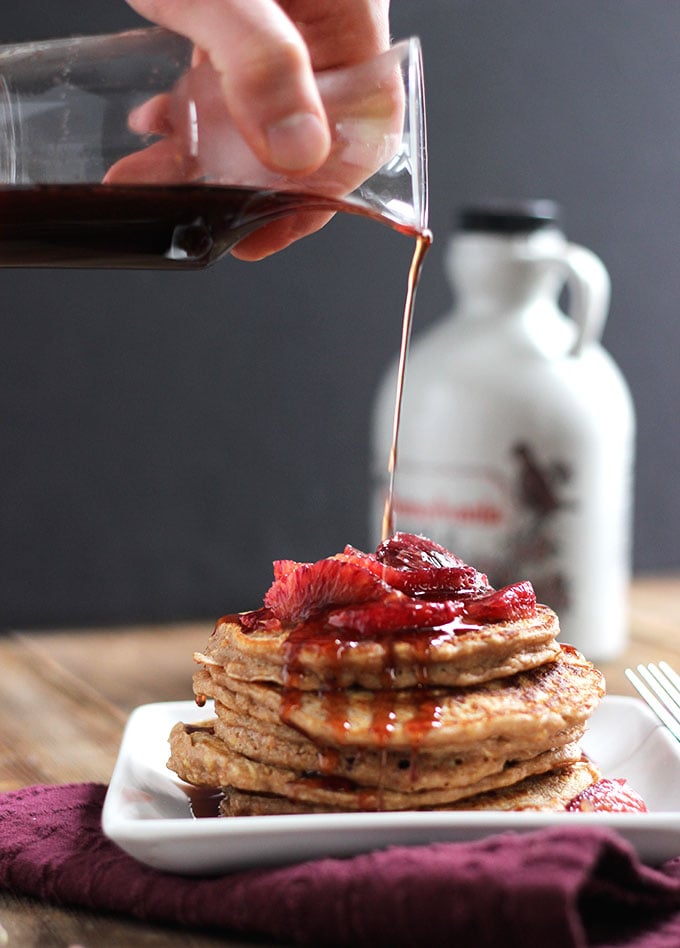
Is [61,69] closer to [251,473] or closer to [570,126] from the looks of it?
[251,473]

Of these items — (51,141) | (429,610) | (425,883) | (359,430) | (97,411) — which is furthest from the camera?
(359,430)

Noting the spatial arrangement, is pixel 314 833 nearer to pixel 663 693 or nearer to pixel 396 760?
pixel 396 760

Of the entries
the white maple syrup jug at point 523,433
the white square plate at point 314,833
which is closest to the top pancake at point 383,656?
the white square plate at point 314,833

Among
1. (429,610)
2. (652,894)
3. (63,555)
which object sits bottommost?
(63,555)

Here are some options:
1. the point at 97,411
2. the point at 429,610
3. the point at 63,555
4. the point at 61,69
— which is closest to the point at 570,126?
the point at 97,411

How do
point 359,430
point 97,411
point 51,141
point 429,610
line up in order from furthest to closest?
point 359,430 < point 97,411 < point 51,141 < point 429,610

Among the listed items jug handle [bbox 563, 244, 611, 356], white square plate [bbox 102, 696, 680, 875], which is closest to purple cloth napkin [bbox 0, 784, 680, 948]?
white square plate [bbox 102, 696, 680, 875]
